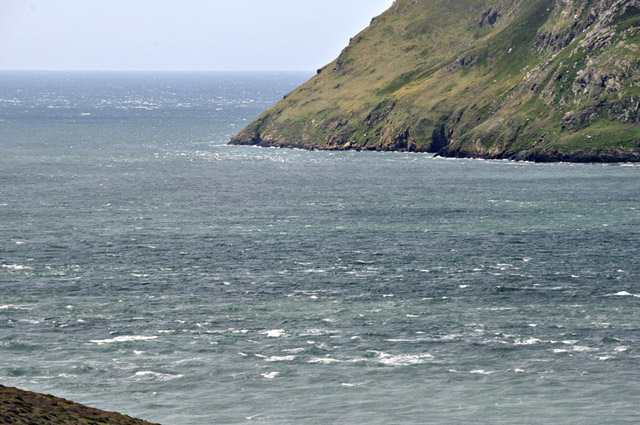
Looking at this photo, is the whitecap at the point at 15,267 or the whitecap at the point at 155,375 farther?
the whitecap at the point at 15,267

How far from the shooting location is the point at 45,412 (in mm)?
53062

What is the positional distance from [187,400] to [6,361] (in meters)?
17.4

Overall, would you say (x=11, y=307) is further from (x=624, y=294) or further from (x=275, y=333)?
(x=624, y=294)

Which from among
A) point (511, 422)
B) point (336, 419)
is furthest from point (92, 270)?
point (511, 422)

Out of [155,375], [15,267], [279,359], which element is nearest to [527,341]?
[279,359]

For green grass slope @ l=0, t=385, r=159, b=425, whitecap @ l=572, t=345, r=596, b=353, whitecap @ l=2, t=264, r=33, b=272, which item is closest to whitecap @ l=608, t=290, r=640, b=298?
whitecap @ l=572, t=345, r=596, b=353

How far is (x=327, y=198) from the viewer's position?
558 feet

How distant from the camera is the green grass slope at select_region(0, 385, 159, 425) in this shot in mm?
50625

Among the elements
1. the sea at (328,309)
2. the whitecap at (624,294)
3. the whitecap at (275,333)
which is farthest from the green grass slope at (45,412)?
the whitecap at (624,294)

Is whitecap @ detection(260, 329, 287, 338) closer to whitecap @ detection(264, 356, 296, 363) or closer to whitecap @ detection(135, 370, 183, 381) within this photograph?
whitecap @ detection(264, 356, 296, 363)

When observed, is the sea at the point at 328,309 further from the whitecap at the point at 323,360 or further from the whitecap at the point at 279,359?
the whitecap at the point at 279,359

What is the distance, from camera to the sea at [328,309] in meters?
67.9

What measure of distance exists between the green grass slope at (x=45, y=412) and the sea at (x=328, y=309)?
7828 mm

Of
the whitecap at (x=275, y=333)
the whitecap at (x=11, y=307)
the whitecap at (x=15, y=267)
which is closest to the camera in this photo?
the whitecap at (x=275, y=333)
